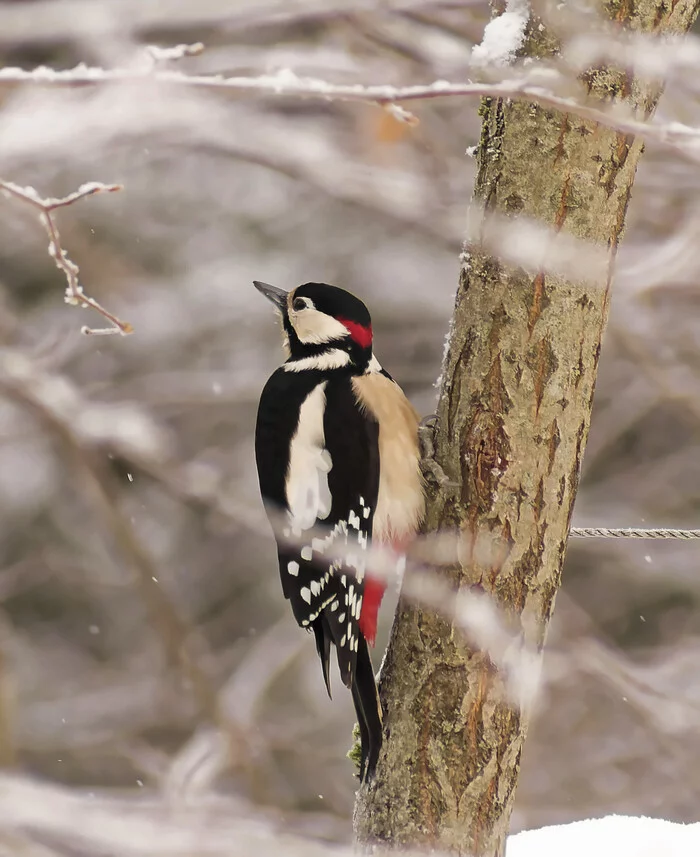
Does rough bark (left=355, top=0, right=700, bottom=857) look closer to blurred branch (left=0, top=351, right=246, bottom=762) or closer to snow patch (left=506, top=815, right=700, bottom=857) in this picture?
snow patch (left=506, top=815, right=700, bottom=857)

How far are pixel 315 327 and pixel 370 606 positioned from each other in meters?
0.67

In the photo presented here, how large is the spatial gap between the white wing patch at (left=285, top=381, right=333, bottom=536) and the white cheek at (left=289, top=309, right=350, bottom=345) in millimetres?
186

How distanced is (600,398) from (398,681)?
3.92 m

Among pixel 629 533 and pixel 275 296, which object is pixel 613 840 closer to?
pixel 629 533

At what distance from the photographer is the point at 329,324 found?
2.29m

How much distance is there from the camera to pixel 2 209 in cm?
458

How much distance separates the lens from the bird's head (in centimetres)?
227

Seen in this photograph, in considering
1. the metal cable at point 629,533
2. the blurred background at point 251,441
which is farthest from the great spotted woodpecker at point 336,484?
the blurred background at point 251,441

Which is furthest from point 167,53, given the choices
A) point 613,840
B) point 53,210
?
point 613,840

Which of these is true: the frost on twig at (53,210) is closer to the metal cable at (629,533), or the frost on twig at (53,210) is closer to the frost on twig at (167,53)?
the frost on twig at (167,53)

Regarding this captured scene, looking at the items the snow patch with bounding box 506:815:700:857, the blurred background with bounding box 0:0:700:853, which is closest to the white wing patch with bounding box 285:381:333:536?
the snow patch with bounding box 506:815:700:857

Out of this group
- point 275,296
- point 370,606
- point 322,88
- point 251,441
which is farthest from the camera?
point 251,441

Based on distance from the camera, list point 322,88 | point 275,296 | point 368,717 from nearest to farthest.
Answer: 1. point 322,88
2. point 368,717
3. point 275,296

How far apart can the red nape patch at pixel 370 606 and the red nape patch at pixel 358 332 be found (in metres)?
0.56
